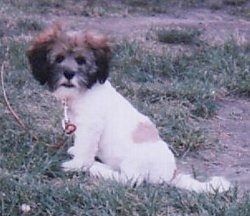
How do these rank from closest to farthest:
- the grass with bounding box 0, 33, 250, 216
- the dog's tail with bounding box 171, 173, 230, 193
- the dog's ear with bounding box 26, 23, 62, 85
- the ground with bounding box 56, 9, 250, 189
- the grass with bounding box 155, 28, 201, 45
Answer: the grass with bounding box 0, 33, 250, 216 < the dog's tail with bounding box 171, 173, 230, 193 < the dog's ear with bounding box 26, 23, 62, 85 < the ground with bounding box 56, 9, 250, 189 < the grass with bounding box 155, 28, 201, 45

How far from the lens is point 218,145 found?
6.88 metres

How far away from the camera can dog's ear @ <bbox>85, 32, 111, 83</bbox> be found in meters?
5.48

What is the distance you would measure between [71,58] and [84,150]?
58 cm

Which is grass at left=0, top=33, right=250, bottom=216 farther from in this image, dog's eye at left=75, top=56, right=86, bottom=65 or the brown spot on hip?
dog's eye at left=75, top=56, right=86, bottom=65

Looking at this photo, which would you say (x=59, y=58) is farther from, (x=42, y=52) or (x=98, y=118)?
(x=98, y=118)

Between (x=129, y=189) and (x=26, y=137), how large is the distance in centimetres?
115

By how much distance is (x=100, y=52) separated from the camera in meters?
5.51

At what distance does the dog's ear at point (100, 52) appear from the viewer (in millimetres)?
5480

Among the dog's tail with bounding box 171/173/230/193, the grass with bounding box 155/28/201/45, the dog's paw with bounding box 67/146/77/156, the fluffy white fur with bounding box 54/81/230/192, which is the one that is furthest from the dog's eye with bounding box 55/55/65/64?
the grass with bounding box 155/28/201/45

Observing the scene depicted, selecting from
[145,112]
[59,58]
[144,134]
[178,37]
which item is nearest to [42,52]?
[59,58]

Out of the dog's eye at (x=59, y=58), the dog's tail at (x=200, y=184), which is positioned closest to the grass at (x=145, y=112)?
the dog's tail at (x=200, y=184)

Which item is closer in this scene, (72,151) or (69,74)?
(69,74)

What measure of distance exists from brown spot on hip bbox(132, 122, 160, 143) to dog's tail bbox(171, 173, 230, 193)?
10.6 inches

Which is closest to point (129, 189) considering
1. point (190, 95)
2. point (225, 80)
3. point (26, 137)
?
point (26, 137)
